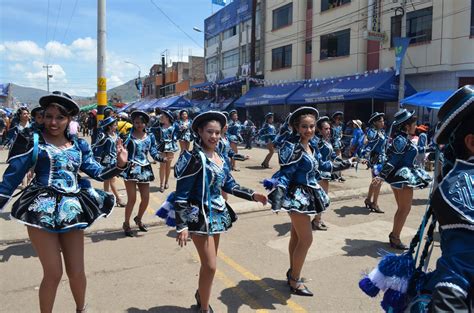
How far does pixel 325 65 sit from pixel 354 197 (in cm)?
1712

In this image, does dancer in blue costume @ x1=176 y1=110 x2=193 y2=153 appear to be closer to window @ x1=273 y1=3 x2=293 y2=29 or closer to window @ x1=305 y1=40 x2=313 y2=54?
window @ x1=305 y1=40 x2=313 y2=54

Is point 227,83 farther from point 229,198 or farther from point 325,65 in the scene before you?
point 229,198

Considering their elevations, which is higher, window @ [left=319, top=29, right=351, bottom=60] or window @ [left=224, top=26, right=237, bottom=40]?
window @ [left=224, top=26, right=237, bottom=40]

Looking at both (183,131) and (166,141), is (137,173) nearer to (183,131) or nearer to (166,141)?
(166,141)

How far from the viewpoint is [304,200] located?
4.30m

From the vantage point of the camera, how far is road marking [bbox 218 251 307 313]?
13.4ft

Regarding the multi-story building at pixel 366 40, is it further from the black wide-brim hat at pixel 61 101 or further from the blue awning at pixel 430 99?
the black wide-brim hat at pixel 61 101

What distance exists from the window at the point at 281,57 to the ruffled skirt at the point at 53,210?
26.7 metres

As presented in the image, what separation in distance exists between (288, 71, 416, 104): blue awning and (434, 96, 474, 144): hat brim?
56.0 ft

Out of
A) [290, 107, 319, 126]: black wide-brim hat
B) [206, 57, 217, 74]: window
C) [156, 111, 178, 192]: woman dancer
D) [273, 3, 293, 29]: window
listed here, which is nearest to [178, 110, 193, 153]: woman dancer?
[156, 111, 178, 192]: woman dancer

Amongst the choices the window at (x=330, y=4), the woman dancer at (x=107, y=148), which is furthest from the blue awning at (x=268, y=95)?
the woman dancer at (x=107, y=148)

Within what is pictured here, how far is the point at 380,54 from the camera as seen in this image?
20.9 metres

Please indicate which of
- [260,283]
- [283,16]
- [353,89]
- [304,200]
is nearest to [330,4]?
[283,16]

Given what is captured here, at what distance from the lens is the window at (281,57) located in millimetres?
29062
